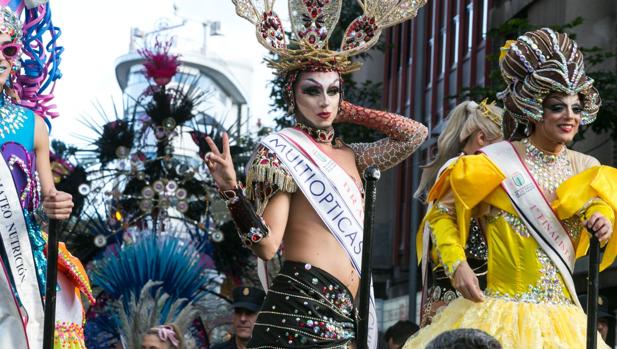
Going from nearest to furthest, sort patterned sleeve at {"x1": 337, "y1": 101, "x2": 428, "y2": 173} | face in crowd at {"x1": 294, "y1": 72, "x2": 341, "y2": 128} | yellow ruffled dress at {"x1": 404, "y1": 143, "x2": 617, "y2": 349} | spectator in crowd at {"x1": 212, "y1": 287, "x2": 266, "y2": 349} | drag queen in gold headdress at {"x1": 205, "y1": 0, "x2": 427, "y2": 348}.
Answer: yellow ruffled dress at {"x1": 404, "y1": 143, "x2": 617, "y2": 349} → drag queen in gold headdress at {"x1": 205, "y1": 0, "x2": 427, "y2": 348} → face in crowd at {"x1": 294, "y1": 72, "x2": 341, "y2": 128} → patterned sleeve at {"x1": 337, "y1": 101, "x2": 428, "y2": 173} → spectator in crowd at {"x1": 212, "y1": 287, "x2": 266, "y2": 349}

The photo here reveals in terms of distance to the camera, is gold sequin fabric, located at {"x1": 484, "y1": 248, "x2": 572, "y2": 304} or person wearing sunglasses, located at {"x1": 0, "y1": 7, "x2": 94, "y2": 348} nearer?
gold sequin fabric, located at {"x1": 484, "y1": 248, "x2": 572, "y2": 304}

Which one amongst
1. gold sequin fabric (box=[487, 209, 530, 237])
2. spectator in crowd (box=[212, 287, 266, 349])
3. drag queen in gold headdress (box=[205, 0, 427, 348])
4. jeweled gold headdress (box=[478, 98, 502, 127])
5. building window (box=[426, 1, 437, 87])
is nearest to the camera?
gold sequin fabric (box=[487, 209, 530, 237])

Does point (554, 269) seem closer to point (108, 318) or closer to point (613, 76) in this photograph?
point (108, 318)

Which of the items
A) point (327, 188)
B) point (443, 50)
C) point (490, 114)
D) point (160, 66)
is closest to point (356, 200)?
point (327, 188)

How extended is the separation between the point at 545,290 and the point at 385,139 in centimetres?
132

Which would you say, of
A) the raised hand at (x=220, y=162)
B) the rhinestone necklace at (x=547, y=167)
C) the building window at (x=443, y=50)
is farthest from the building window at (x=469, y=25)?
the raised hand at (x=220, y=162)

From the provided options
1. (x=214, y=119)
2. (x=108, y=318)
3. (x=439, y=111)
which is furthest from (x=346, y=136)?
(x=439, y=111)

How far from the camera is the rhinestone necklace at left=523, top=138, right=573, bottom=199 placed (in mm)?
6457

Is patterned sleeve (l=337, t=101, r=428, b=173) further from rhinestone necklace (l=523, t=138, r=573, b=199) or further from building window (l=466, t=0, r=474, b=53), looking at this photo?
building window (l=466, t=0, r=474, b=53)

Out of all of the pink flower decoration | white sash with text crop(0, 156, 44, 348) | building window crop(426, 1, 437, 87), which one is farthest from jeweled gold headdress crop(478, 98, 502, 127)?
building window crop(426, 1, 437, 87)

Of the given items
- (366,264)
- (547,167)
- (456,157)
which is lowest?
(366,264)

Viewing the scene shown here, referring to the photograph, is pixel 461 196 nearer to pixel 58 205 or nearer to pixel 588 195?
pixel 588 195

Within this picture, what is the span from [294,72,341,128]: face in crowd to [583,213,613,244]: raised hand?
1.42 m

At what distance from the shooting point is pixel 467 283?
239 inches
